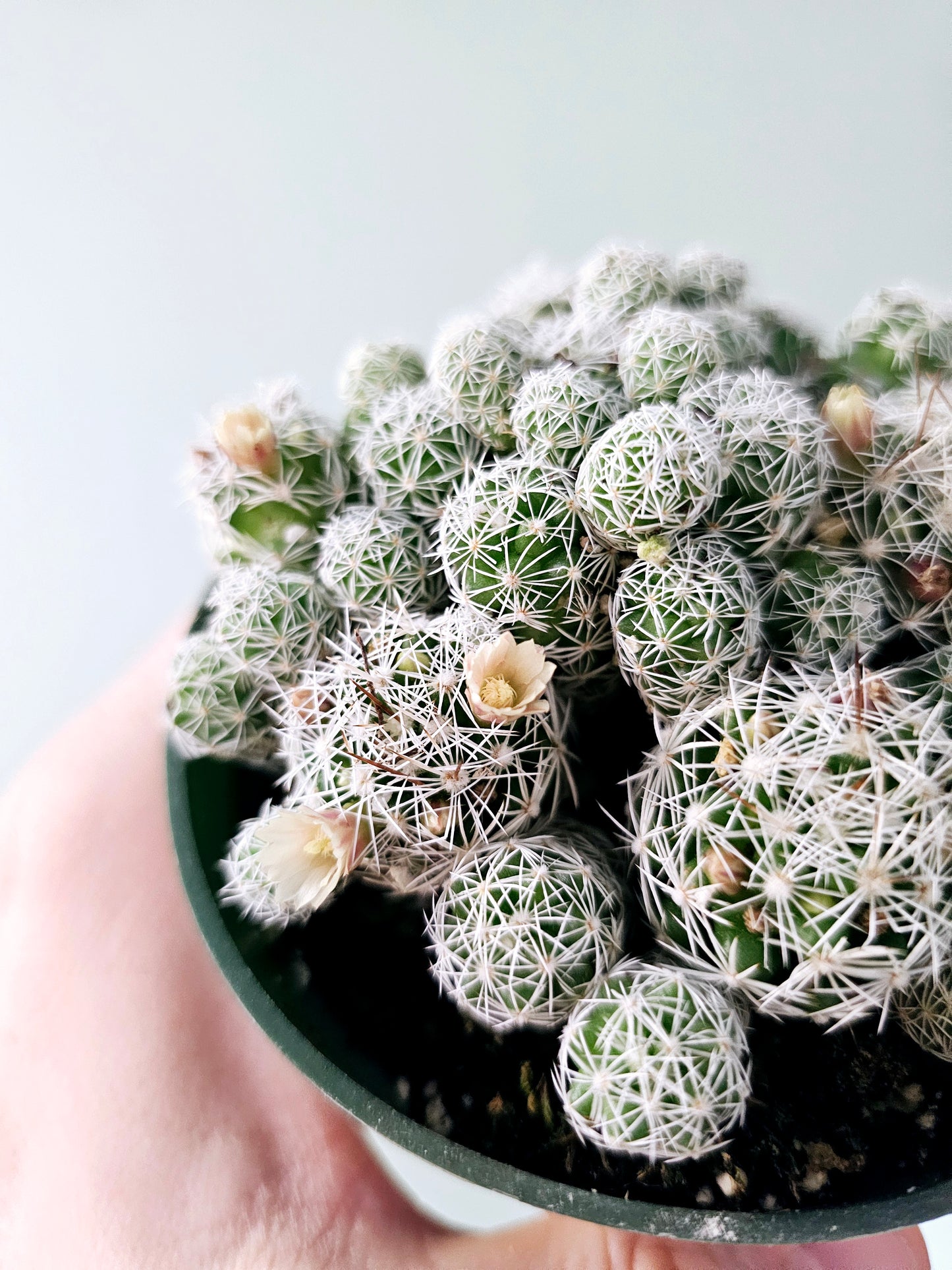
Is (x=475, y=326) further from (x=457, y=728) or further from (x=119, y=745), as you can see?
(x=119, y=745)

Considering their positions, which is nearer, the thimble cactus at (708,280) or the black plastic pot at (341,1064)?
the black plastic pot at (341,1064)

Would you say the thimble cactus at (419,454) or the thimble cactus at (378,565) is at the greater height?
the thimble cactus at (419,454)

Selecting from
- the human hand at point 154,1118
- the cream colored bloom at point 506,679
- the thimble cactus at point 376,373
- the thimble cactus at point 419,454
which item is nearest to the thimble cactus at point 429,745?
the cream colored bloom at point 506,679

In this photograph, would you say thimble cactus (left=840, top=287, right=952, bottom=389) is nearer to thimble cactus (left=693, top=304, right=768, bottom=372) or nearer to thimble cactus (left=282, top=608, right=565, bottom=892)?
thimble cactus (left=693, top=304, right=768, bottom=372)

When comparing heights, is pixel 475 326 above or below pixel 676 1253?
above

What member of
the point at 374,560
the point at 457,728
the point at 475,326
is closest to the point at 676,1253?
the point at 457,728

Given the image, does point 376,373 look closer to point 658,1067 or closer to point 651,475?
point 651,475

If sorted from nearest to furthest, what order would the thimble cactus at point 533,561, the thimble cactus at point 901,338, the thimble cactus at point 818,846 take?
the thimble cactus at point 818,846 < the thimble cactus at point 533,561 < the thimble cactus at point 901,338

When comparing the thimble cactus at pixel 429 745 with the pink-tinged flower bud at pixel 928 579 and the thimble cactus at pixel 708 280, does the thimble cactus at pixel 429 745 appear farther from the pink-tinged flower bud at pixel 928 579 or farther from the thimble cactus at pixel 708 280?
the thimble cactus at pixel 708 280
